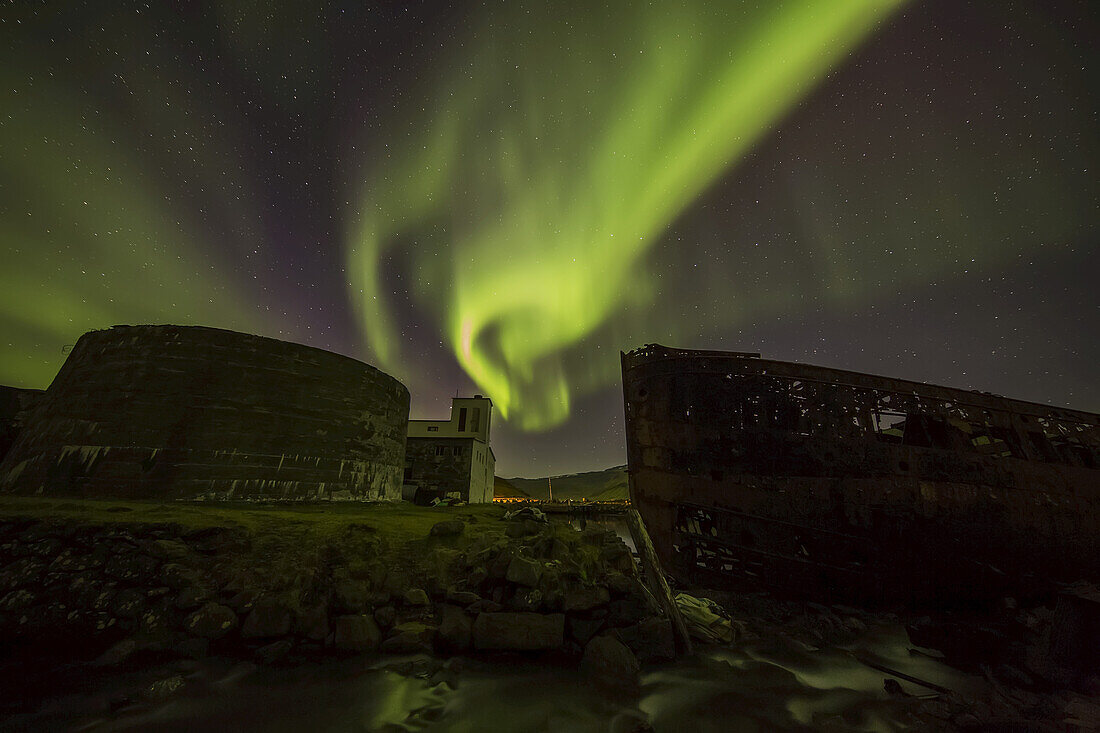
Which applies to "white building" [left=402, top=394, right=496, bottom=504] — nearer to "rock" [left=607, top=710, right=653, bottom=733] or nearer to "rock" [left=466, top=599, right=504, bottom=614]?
"rock" [left=466, top=599, right=504, bottom=614]

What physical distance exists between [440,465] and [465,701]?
29.0 m

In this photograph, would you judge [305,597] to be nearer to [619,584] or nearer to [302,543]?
[302,543]

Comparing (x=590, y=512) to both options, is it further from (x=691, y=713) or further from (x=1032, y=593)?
(x=1032, y=593)

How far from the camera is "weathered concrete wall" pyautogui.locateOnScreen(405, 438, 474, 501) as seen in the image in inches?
1248

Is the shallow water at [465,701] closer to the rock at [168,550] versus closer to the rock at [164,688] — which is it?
the rock at [164,688]

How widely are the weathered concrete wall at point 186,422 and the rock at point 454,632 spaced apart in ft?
37.6

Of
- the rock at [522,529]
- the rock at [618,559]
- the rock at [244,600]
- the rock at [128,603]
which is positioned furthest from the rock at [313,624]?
the rock at [618,559]

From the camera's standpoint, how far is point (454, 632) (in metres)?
5.76

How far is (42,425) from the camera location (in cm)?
1341

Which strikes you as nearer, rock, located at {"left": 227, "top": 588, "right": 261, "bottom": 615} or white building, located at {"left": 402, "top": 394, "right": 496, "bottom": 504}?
rock, located at {"left": 227, "top": 588, "right": 261, "bottom": 615}

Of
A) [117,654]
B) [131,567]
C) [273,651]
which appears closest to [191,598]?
[117,654]

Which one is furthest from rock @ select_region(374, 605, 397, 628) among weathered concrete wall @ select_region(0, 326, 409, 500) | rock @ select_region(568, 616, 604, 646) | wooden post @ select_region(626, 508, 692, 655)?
weathered concrete wall @ select_region(0, 326, 409, 500)

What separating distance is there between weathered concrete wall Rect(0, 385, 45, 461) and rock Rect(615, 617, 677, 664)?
2915 cm

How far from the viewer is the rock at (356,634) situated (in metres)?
5.62
